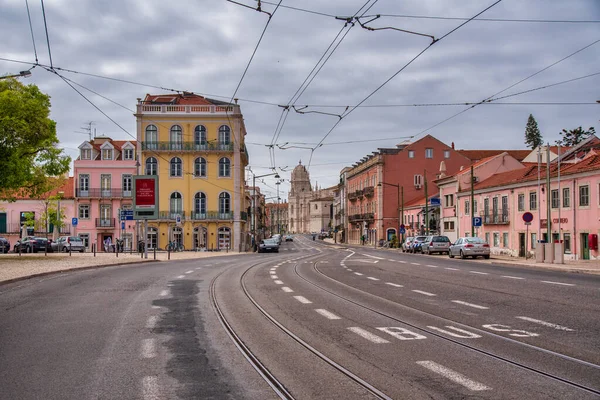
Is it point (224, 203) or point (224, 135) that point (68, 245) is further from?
point (224, 135)

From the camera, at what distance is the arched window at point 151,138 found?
67.0m

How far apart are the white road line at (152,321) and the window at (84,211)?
60.6m

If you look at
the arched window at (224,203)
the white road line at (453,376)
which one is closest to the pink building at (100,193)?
the arched window at (224,203)

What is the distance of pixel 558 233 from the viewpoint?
4144 centimetres

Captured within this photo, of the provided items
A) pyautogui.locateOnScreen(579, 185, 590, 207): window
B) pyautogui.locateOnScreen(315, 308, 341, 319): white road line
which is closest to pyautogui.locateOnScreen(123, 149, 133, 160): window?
pyautogui.locateOnScreen(579, 185, 590, 207): window

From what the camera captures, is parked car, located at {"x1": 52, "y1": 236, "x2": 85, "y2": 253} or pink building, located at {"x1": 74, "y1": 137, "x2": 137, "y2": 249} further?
pink building, located at {"x1": 74, "y1": 137, "x2": 137, "y2": 249}

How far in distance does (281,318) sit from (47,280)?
13.5 meters

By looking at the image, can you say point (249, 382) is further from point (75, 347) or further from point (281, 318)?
point (281, 318)

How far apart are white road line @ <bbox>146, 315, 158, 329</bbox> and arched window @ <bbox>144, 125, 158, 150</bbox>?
56965 millimetres

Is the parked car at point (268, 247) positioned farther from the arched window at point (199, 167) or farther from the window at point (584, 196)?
the window at point (584, 196)

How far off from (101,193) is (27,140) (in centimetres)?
3619

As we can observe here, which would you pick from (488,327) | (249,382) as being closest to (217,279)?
(488,327)

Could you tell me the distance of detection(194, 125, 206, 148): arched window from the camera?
67619 mm

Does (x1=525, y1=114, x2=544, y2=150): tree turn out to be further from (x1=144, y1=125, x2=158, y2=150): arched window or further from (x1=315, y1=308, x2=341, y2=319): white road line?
(x1=315, y1=308, x2=341, y2=319): white road line
